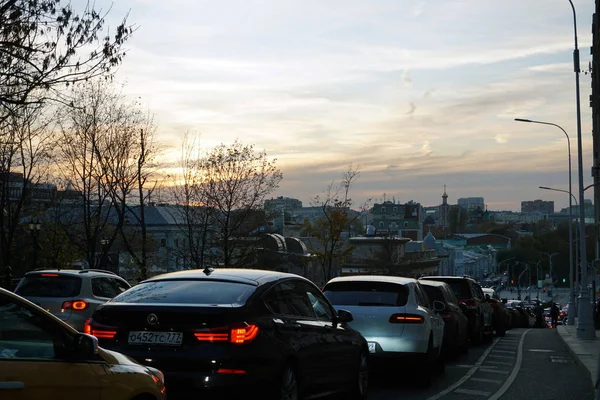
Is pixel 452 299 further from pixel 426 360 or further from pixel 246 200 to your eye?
pixel 246 200

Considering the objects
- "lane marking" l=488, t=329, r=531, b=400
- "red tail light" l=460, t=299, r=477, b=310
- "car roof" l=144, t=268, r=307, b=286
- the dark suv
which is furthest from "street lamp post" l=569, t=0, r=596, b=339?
"car roof" l=144, t=268, r=307, b=286

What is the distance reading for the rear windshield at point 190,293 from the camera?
8.78 metres

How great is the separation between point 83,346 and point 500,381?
1014cm

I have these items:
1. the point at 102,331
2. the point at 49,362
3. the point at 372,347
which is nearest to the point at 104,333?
the point at 102,331

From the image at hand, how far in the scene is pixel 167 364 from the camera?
833cm

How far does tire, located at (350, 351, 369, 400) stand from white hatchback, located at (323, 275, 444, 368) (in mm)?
1531

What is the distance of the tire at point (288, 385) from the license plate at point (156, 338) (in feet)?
3.79

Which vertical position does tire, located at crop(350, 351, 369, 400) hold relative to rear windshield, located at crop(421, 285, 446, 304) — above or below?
below

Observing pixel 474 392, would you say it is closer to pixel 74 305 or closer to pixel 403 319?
pixel 403 319

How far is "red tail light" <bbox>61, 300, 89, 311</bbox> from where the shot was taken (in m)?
16.7

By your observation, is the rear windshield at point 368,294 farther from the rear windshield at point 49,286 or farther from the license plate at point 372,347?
the rear windshield at point 49,286

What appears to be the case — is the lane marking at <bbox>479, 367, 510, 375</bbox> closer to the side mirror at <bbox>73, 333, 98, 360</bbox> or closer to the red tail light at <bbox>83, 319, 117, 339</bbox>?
the red tail light at <bbox>83, 319, 117, 339</bbox>

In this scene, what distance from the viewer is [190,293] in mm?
8992

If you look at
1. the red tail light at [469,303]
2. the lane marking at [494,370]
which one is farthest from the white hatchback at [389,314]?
the red tail light at [469,303]
